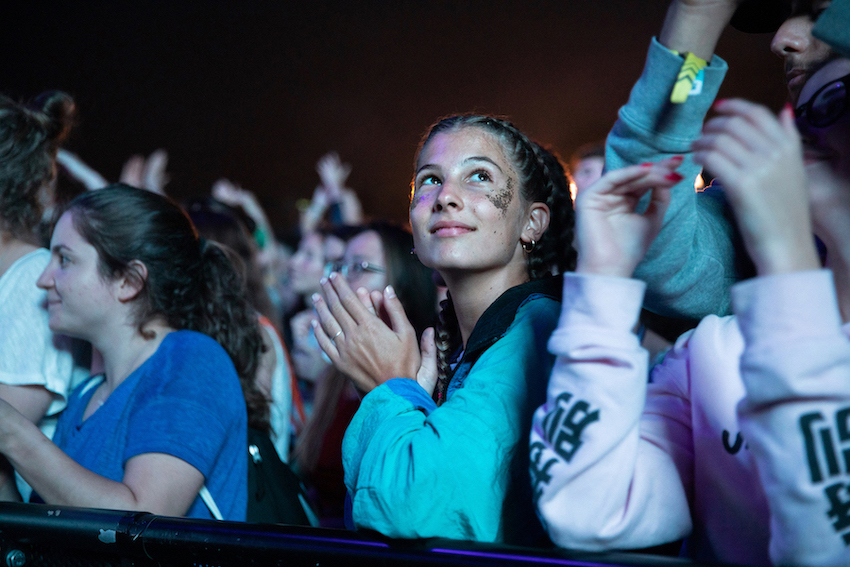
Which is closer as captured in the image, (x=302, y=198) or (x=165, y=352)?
(x=165, y=352)

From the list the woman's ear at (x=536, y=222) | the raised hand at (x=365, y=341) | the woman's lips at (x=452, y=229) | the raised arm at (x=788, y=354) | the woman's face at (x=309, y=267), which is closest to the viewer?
the raised arm at (x=788, y=354)

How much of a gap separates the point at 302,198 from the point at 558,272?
636 centimetres

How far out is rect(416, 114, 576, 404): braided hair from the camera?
1.32 m

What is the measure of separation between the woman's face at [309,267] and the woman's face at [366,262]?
954 millimetres

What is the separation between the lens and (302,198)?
24.6 ft

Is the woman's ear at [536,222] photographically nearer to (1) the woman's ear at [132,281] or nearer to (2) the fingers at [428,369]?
(2) the fingers at [428,369]

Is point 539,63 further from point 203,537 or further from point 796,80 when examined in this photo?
point 203,537

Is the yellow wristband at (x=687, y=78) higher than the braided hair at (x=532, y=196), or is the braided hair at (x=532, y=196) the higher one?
the braided hair at (x=532, y=196)

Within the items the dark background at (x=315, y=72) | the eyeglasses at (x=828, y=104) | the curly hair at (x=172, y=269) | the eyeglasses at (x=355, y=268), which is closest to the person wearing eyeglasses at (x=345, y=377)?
the eyeglasses at (x=355, y=268)

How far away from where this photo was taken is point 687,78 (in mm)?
774

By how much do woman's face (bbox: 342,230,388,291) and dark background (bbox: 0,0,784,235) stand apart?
238cm

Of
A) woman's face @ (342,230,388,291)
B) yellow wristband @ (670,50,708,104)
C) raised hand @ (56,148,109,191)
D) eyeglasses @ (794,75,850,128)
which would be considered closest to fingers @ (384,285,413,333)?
yellow wristband @ (670,50,708,104)

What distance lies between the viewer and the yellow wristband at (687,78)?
0.76 meters

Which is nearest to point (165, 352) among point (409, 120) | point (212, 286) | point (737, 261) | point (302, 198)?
Result: point (212, 286)
